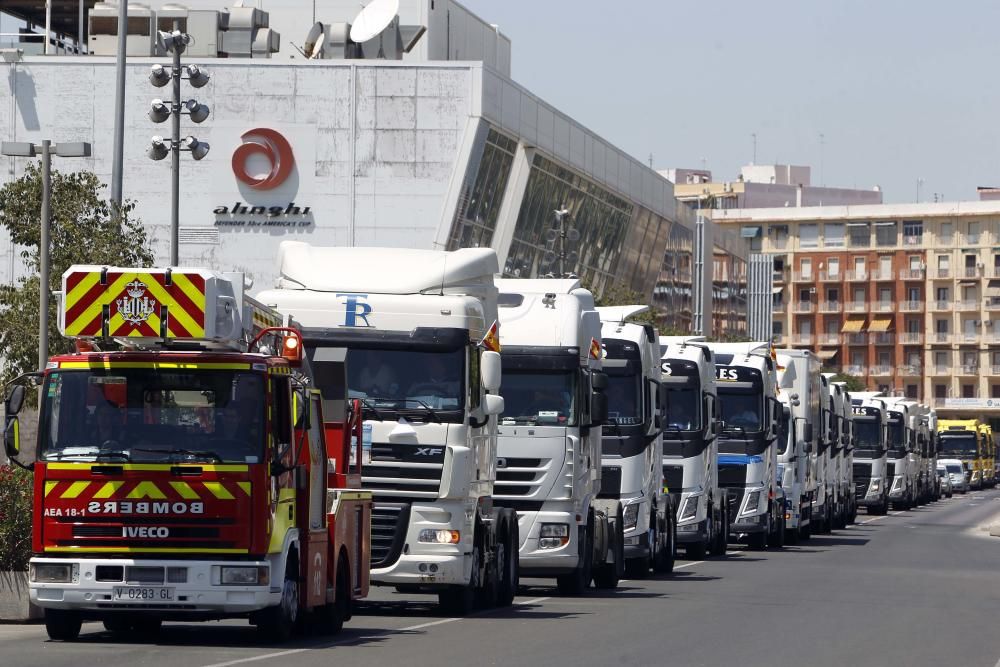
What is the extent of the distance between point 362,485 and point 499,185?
43.5m

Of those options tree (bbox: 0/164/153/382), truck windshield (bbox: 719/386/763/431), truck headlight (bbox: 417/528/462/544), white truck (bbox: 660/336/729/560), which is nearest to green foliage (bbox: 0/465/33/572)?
truck headlight (bbox: 417/528/462/544)

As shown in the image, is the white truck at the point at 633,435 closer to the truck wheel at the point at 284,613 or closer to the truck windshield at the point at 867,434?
the truck wheel at the point at 284,613

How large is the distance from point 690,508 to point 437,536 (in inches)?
521

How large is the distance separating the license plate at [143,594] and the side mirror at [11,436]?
1.25 metres

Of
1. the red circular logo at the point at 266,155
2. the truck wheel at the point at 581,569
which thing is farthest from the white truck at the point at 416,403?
the red circular logo at the point at 266,155

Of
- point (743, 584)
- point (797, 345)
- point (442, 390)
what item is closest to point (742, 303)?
point (797, 345)

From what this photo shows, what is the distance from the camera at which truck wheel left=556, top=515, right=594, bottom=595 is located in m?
22.9

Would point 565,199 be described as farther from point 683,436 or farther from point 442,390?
point 442,390

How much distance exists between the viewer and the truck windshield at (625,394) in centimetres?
2669

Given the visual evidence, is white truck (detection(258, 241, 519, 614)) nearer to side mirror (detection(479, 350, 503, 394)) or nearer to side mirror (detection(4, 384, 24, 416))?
side mirror (detection(479, 350, 503, 394))

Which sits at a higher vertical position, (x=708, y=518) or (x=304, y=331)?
(x=304, y=331)

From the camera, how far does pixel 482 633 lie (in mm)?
17484

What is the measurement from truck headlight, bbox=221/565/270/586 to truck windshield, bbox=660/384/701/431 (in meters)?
17.0

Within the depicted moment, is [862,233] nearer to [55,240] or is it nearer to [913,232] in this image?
[913,232]
